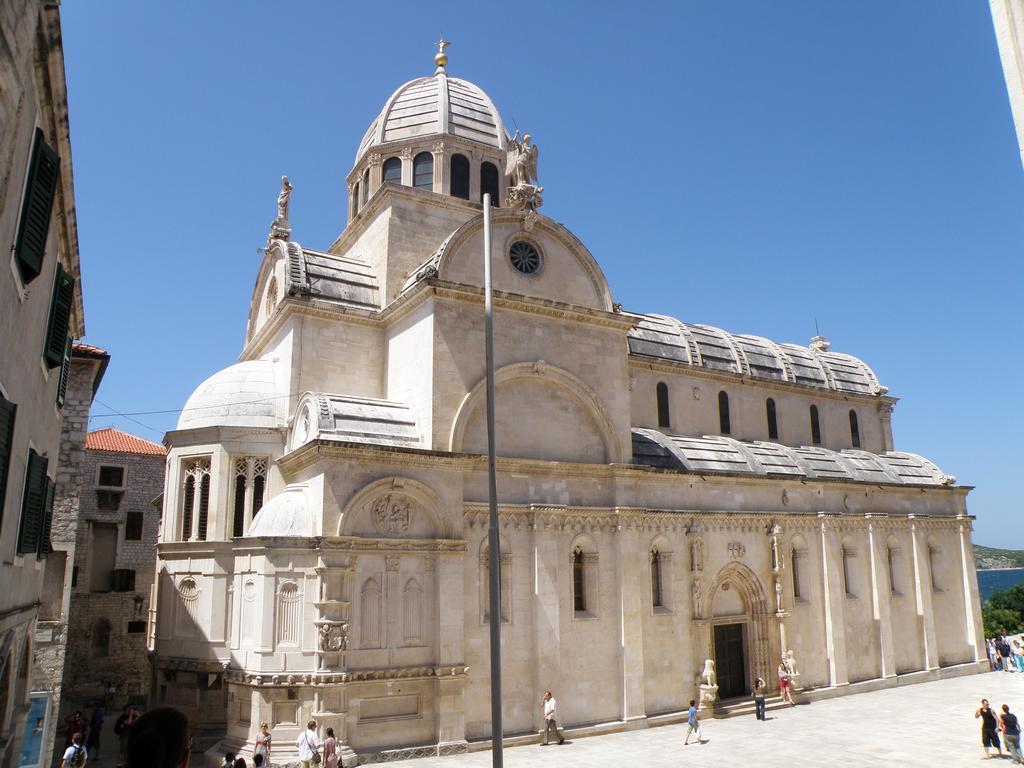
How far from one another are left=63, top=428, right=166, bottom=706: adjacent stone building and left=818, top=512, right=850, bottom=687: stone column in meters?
26.5

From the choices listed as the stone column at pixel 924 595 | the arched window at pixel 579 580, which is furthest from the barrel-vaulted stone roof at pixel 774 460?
the arched window at pixel 579 580

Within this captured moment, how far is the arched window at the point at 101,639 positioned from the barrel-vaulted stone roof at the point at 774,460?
79.8 feet

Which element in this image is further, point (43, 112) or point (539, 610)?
point (539, 610)

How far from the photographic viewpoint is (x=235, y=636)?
66.2 feet

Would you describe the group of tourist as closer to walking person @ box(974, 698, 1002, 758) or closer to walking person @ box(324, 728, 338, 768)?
walking person @ box(974, 698, 1002, 758)

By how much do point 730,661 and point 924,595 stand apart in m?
11.2

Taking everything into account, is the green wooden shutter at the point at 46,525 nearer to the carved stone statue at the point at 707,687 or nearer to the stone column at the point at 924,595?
the carved stone statue at the point at 707,687

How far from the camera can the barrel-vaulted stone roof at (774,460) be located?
27.1m

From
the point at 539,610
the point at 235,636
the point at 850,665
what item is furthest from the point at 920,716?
the point at 235,636

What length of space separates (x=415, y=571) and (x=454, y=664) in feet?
8.22

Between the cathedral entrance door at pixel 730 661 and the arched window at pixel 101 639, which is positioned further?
the arched window at pixel 101 639

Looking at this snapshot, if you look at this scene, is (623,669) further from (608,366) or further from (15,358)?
(15,358)

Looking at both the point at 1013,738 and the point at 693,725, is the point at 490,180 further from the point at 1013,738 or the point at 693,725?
the point at 1013,738

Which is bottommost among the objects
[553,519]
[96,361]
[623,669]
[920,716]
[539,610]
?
[920,716]
